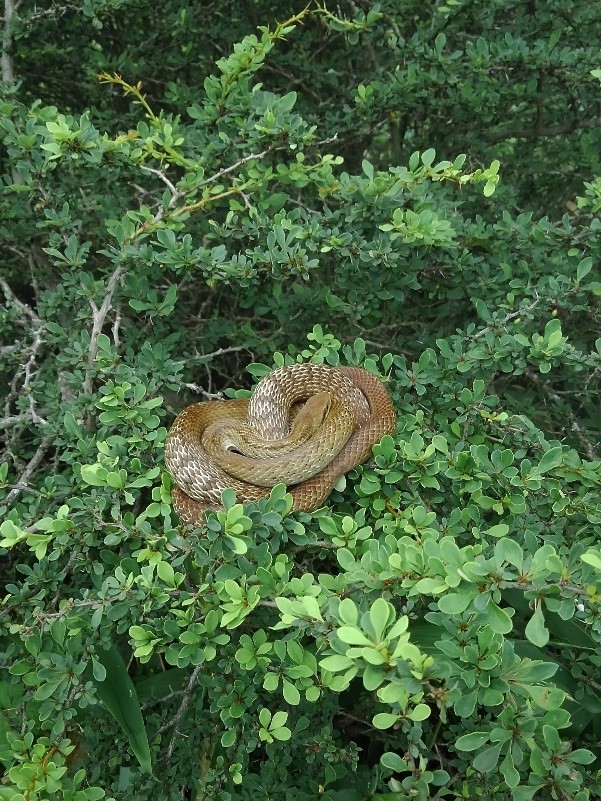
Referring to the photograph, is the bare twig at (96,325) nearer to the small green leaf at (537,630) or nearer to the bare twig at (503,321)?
the bare twig at (503,321)

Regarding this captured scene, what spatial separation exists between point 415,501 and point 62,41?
12.2 feet

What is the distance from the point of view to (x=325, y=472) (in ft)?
6.79

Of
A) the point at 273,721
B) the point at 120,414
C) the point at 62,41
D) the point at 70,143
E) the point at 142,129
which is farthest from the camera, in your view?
the point at 62,41

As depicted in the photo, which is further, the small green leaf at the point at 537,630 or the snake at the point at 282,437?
the snake at the point at 282,437

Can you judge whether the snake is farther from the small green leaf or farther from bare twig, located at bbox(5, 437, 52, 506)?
the small green leaf

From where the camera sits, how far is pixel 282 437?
92.4 inches

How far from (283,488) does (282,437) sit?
2.22ft

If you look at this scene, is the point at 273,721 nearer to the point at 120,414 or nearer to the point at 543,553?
the point at 543,553

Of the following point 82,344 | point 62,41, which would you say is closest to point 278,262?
point 82,344

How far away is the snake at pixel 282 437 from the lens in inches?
78.5

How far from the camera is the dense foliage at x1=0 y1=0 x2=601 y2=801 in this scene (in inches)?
54.8

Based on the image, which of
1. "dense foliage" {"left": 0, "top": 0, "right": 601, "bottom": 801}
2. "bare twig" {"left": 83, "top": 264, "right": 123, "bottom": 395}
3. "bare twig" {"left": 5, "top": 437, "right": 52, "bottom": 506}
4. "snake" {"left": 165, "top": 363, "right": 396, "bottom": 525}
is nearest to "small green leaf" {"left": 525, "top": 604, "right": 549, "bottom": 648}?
"dense foliage" {"left": 0, "top": 0, "right": 601, "bottom": 801}

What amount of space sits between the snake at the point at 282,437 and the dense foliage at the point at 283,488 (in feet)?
0.27

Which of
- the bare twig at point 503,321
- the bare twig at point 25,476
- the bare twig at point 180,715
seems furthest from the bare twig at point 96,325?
the bare twig at point 503,321
